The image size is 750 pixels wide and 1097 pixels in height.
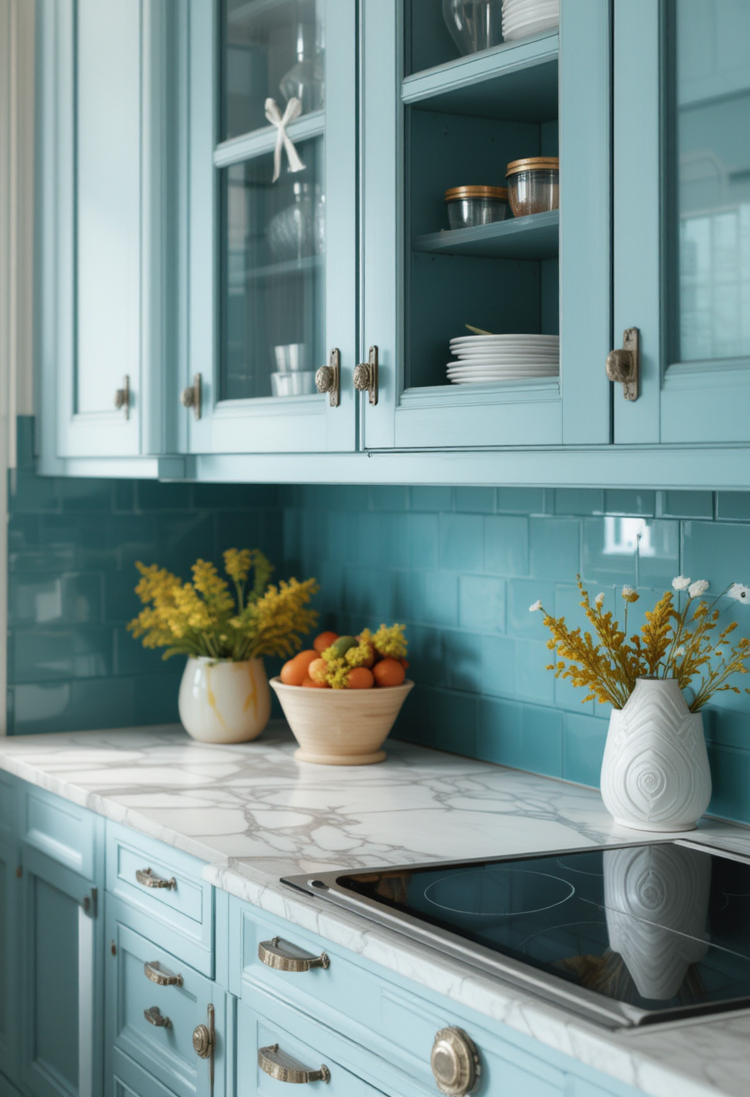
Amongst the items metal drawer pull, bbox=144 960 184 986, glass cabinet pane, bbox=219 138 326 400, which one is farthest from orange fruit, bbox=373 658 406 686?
metal drawer pull, bbox=144 960 184 986

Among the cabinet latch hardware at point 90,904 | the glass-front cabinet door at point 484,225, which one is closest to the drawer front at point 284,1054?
the cabinet latch hardware at point 90,904

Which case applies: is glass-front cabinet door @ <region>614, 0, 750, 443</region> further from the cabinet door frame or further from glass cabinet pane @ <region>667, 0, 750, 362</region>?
the cabinet door frame

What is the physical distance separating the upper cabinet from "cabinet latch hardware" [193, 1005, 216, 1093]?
84cm

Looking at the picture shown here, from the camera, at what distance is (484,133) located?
1908mm

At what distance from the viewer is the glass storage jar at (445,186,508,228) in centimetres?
185

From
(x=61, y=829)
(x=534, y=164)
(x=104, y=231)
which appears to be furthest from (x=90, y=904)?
(x=534, y=164)

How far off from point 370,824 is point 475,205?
3.05ft

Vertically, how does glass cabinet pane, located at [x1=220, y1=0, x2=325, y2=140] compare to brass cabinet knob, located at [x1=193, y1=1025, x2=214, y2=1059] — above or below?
above

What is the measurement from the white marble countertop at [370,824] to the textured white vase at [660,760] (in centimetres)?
4

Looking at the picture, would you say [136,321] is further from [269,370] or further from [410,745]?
[410,745]

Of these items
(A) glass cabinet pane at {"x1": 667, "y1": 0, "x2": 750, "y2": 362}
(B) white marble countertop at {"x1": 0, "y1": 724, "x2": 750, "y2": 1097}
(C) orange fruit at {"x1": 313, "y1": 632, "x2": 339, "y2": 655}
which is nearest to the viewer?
(B) white marble countertop at {"x1": 0, "y1": 724, "x2": 750, "y2": 1097}

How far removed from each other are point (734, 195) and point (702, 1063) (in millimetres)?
902

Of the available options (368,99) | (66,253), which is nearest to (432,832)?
(368,99)

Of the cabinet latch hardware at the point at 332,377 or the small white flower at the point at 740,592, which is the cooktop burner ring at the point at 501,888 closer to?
the small white flower at the point at 740,592
